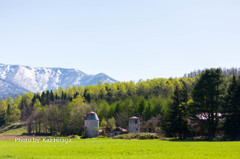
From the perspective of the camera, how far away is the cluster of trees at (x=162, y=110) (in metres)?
43.8

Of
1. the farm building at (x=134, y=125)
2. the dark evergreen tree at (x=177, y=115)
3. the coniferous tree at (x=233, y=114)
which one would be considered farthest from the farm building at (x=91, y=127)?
the coniferous tree at (x=233, y=114)

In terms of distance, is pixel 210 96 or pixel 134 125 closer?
pixel 210 96

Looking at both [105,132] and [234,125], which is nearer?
[234,125]

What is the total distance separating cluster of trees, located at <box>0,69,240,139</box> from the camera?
43781 mm

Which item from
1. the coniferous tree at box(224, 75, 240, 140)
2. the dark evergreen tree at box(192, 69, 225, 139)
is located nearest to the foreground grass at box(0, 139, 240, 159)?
the coniferous tree at box(224, 75, 240, 140)

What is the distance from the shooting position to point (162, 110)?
7706cm

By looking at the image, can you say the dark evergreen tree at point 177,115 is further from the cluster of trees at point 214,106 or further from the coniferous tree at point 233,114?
the coniferous tree at point 233,114

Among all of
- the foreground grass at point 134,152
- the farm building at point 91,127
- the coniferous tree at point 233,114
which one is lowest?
the farm building at point 91,127

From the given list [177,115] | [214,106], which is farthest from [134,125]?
[214,106]

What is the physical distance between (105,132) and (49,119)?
2747 cm

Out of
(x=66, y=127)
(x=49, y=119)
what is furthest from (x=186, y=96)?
(x=49, y=119)

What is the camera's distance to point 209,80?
44.2m

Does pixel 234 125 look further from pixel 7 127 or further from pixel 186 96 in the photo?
pixel 7 127

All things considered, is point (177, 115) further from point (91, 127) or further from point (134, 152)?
point (91, 127)
